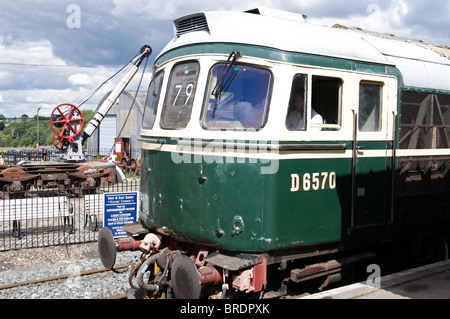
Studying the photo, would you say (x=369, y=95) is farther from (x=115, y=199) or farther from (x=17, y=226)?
(x=17, y=226)

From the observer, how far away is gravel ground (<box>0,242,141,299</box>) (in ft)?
23.4

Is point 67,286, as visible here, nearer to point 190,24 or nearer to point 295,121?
point 190,24

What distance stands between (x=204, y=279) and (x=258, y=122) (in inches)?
68.6

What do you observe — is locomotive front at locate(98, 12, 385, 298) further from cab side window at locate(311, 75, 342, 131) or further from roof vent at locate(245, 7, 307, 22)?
roof vent at locate(245, 7, 307, 22)

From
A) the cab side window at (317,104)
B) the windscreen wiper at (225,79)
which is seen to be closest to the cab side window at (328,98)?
the cab side window at (317,104)

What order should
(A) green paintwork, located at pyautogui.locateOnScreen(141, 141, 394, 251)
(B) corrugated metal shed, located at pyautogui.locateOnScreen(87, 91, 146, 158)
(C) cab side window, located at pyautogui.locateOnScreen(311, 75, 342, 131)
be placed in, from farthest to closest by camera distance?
(B) corrugated metal shed, located at pyautogui.locateOnScreen(87, 91, 146, 158) < (C) cab side window, located at pyautogui.locateOnScreen(311, 75, 342, 131) < (A) green paintwork, located at pyautogui.locateOnScreen(141, 141, 394, 251)

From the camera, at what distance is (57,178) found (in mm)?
17859

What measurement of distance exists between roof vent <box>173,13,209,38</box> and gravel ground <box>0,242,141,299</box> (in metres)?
3.38

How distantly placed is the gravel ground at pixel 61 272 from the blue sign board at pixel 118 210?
24.8 inches

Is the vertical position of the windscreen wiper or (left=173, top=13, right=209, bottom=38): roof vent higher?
(left=173, top=13, right=209, bottom=38): roof vent

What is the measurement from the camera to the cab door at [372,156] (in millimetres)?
5562

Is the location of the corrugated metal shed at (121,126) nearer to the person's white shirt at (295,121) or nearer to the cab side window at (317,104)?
the cab side window at (317,104)

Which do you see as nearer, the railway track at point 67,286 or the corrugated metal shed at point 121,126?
the railway track at point 67,286

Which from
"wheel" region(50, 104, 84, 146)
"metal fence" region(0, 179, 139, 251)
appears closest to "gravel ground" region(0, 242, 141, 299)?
"metal fence" region(0, 179, 139, 251)
